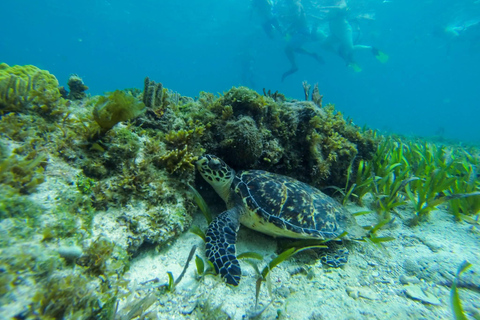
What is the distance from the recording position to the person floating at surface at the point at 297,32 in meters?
30.7

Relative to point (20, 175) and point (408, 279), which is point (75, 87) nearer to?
point (20, 175)

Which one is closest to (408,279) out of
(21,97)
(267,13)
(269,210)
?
(269,210)

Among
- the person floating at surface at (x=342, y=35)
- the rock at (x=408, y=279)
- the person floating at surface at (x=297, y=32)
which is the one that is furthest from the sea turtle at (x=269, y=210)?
the person floating at surface at (x=342, y=35)

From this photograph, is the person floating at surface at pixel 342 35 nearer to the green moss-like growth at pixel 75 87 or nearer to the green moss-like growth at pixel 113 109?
the green moss-like growth at pixel 75 87

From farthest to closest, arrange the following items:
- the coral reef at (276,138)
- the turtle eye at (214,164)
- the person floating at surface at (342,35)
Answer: the person floating at surface at (342,35), the coral reef at (276,138), the turtle eye at (214,164)

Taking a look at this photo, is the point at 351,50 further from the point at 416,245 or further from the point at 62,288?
the point at 62,288

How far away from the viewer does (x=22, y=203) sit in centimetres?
147

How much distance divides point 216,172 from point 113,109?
1699mm

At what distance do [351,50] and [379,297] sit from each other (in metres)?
39.4

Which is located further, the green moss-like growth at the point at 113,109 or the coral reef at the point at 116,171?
the green moss-like growth at the point at 113,109

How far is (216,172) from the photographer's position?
3285 millimetres

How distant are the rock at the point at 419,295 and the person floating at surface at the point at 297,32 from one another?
32864 millimetres

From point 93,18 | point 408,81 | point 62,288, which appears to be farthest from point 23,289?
point 408,81

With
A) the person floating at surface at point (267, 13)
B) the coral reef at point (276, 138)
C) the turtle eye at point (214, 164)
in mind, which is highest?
the person floating at surface at point (267, 13)
